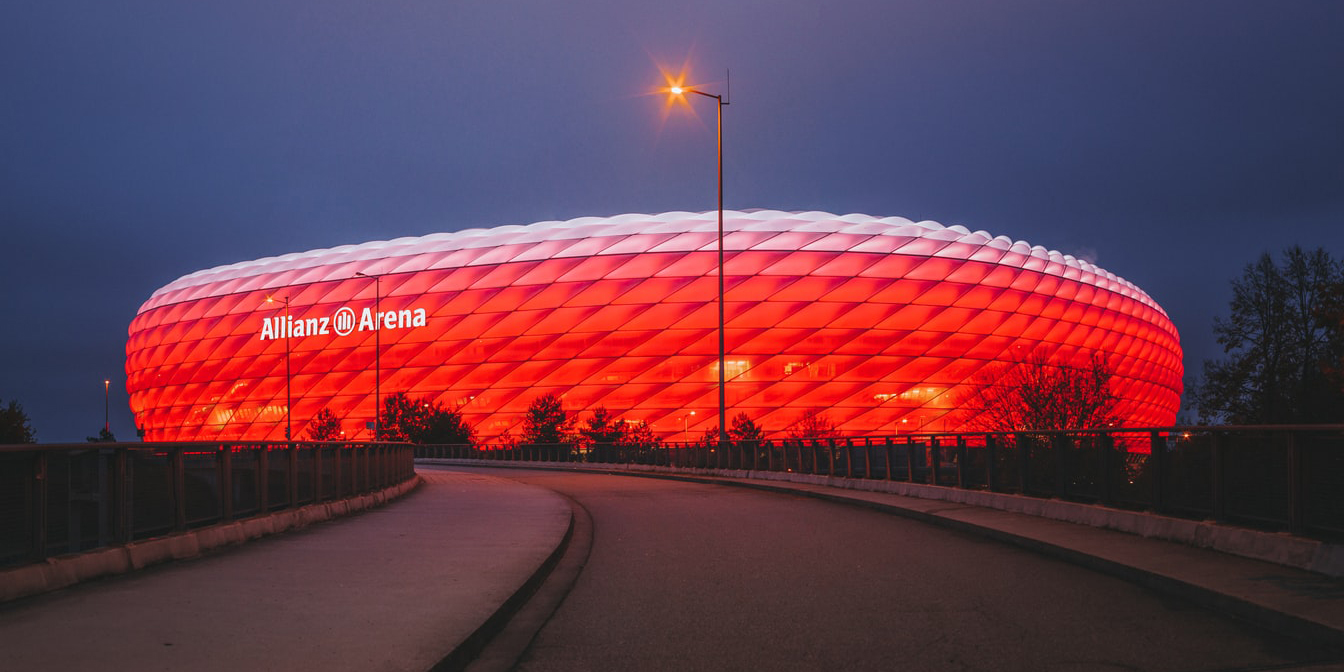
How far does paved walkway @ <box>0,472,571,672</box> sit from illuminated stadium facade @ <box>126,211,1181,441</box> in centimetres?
5807

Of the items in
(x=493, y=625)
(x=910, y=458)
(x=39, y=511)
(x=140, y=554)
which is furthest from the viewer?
(x=910, y=458)

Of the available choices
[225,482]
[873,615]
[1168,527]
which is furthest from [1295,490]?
[225,482]

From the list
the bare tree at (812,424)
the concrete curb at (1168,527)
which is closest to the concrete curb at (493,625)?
the concrete curb at (1168,527)

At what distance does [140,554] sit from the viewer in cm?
954

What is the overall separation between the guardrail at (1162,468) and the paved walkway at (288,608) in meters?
6.74

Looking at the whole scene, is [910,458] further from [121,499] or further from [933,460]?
[121,499]

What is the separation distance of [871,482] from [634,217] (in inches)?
2213

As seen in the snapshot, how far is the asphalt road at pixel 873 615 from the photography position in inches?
250

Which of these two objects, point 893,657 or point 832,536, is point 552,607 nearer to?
point 893,657

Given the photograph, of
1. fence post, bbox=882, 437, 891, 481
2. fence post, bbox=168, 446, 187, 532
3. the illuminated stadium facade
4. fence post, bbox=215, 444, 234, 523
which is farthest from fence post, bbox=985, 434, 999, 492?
the illuminated stadium facade

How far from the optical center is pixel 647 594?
29.6ft

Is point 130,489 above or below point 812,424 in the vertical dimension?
above

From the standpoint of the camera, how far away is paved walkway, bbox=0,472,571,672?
5898 millimetres

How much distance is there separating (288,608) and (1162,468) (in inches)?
362
